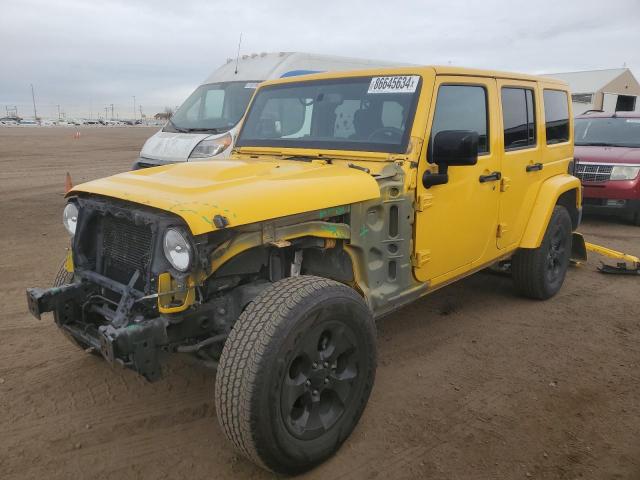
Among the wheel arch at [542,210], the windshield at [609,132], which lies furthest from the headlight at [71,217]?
the windshield at [609,132]

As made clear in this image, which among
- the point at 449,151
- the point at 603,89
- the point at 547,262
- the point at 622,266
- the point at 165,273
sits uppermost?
the point at 603,89

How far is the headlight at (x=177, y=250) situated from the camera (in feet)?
8.11

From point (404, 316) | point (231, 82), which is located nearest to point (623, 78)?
point (231, 82)

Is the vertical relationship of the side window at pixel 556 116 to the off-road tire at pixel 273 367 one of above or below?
above

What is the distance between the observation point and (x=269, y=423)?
240 cm

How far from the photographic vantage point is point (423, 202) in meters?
3.36

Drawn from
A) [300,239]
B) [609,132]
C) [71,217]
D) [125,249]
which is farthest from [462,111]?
[609,132]

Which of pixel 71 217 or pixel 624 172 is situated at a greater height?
pixel 71 217

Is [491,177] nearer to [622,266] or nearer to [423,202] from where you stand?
[423,202]

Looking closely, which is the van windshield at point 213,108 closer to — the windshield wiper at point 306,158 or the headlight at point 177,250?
the windshield wiper at point 306,158

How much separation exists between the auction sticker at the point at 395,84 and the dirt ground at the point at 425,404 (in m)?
1.88

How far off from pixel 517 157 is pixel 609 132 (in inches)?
255

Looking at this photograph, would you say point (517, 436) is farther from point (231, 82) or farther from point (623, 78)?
point (623, 78)

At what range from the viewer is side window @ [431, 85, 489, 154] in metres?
3.54
